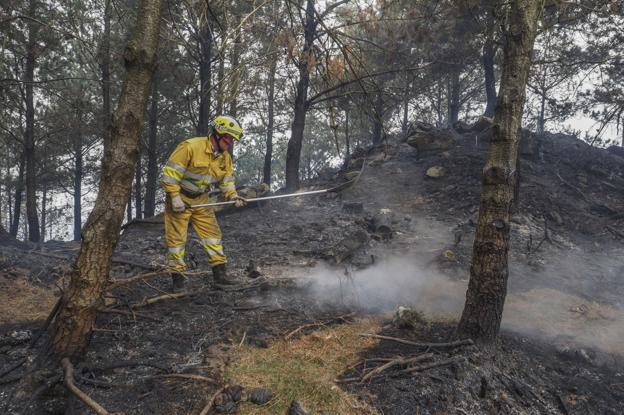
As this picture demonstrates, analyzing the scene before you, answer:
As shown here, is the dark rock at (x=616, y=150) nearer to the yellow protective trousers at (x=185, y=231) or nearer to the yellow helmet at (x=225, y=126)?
the yellow helmet at (x=225, y=126)

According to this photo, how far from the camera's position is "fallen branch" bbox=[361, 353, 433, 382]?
2877 millimetres

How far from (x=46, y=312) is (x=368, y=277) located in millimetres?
4236

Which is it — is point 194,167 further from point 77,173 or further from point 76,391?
point 77,173

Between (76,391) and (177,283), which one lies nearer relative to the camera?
(76,391)

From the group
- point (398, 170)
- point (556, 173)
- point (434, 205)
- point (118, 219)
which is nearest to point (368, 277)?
point (118, 219)

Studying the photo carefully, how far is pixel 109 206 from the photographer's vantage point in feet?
9.20

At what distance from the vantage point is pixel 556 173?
12211 mm

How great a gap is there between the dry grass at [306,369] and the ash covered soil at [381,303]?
0.34 ft

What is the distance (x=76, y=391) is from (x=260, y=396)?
115 cm

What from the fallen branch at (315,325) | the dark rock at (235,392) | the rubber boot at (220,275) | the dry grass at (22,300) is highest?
the rubber boot at (220,275)

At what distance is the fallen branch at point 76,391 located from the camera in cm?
218

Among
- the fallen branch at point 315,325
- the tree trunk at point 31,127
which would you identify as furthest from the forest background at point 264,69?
the fallen branch at point 315,325

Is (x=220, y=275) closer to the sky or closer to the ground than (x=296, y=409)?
closer to the sky

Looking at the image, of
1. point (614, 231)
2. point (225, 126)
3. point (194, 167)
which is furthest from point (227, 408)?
point (614, 231)
